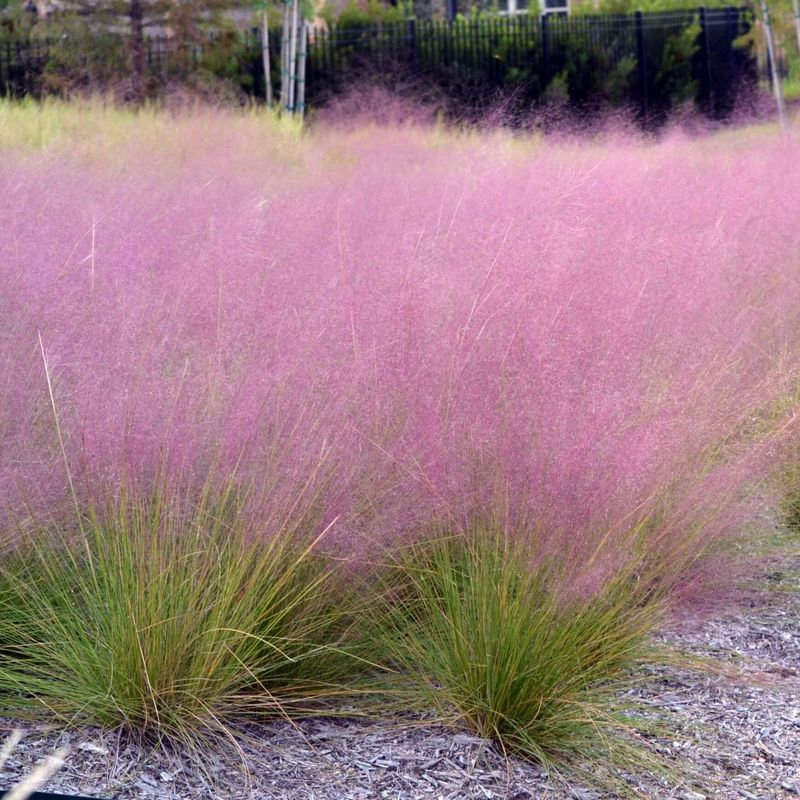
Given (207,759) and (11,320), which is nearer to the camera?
(207,759)

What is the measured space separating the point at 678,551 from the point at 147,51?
41.8 ft

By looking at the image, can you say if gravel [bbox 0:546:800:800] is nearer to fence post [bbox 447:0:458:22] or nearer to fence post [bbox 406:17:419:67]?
fence post [bbox 406:17:419:67]

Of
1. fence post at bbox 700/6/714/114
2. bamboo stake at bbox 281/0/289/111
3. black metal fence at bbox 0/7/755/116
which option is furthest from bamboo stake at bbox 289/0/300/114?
fence post at bbox 700/6/714/114

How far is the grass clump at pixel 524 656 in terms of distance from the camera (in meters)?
2.08

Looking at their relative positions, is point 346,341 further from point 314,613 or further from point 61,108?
point 61,108

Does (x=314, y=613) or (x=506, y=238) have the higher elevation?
(x=506, y=238)

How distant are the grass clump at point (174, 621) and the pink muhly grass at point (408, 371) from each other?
0.34 ft

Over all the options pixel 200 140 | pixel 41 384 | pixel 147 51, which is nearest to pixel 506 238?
pixel 41 384

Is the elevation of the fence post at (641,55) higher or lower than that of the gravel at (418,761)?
higher

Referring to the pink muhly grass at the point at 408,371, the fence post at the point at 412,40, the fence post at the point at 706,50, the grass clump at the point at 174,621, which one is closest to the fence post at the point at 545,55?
the fence post at the point at 412,40

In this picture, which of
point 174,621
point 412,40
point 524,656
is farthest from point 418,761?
point 412,40

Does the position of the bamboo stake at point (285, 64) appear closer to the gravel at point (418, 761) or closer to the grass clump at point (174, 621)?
the grass clump at point (174, 621)

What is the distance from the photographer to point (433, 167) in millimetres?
6266

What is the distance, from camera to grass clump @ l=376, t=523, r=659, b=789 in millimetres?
2076
